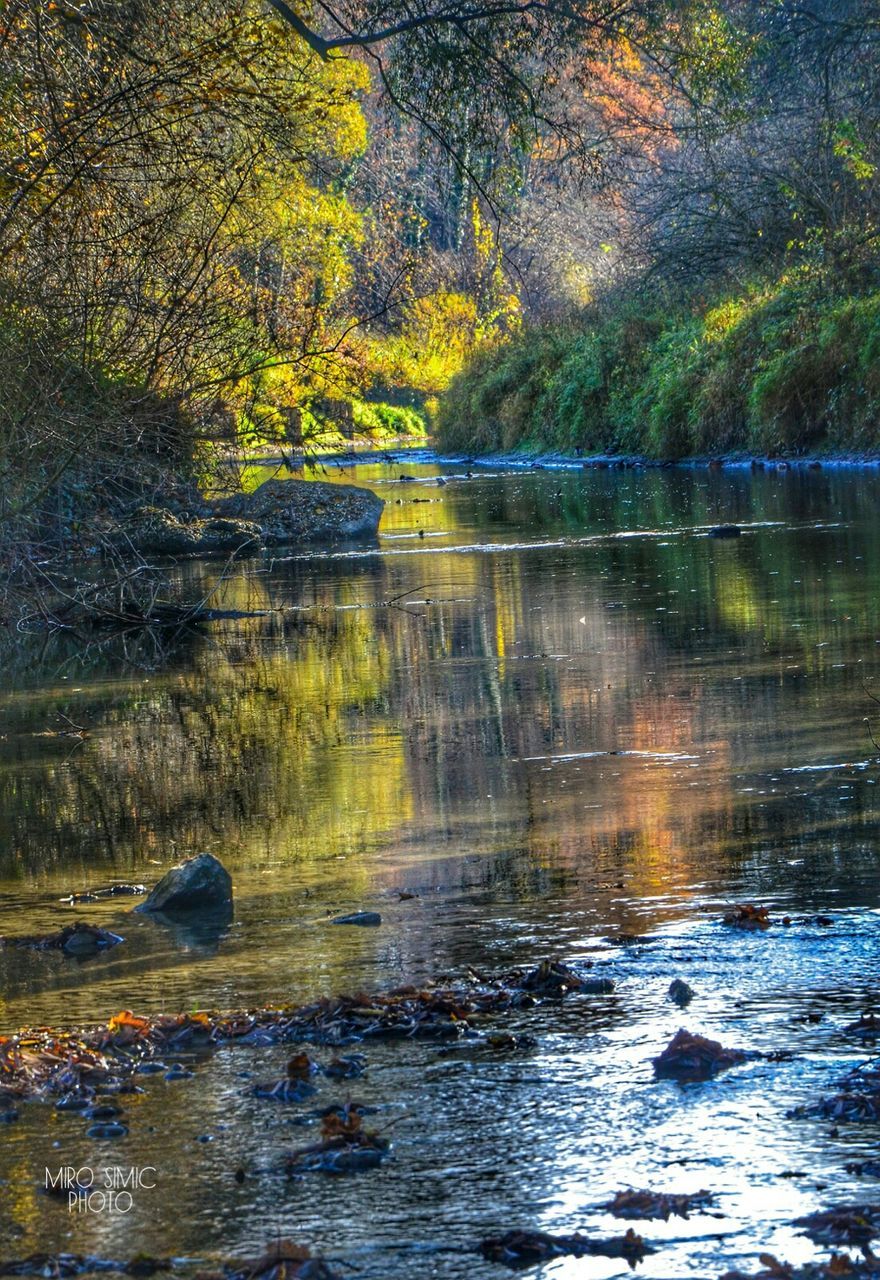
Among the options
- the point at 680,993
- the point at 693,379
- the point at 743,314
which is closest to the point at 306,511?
the point at 693,379

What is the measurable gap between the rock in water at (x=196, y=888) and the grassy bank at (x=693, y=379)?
26.2 metres

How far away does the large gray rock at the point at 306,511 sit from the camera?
27.7 metres

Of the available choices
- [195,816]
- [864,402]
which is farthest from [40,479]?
[864,402]

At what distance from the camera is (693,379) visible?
38.2m

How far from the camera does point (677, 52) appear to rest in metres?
12.6

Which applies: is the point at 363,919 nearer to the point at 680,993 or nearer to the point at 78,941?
the point at 78,941

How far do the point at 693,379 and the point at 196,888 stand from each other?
3189 centimetres

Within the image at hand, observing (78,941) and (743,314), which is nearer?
(78,941)

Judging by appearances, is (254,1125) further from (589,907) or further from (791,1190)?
(589,907)

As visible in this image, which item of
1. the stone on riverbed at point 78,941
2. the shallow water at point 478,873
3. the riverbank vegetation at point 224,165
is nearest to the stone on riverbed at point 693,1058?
the shallow water at point 478,873

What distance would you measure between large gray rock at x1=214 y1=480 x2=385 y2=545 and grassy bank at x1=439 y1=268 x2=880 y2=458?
946 cm

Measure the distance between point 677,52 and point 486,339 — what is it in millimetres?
37927

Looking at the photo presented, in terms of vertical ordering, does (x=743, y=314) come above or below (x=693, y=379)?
above

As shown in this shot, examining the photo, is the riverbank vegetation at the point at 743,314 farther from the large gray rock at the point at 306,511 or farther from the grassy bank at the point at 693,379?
the large gray rock at the point at 306,511
